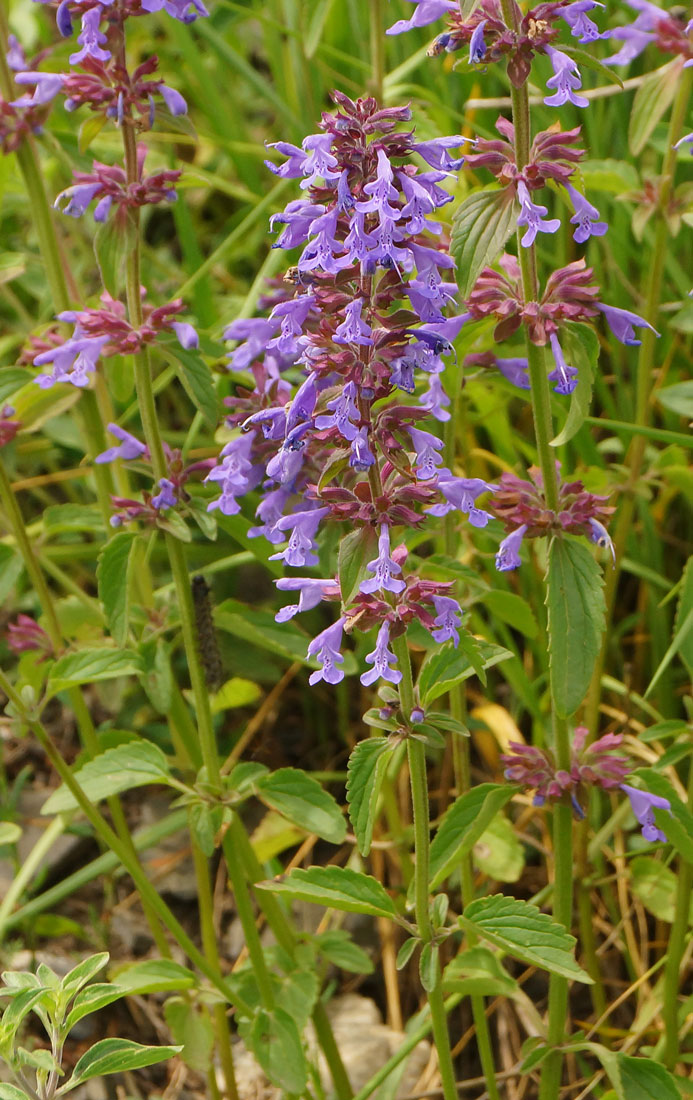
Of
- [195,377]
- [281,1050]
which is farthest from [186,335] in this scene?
[281,1050]

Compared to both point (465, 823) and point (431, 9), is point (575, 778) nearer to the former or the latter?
point (465, 823)

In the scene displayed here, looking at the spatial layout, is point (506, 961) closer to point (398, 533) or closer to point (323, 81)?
point (398, 533)

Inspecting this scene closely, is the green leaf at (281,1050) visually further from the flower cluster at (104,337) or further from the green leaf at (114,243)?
the green leaf at (114,243)

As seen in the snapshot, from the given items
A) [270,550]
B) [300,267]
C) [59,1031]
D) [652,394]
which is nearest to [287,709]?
[270,550]

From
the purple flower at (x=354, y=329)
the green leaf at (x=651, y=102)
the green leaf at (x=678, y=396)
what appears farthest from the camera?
the green leaf at (x=678, y=396)

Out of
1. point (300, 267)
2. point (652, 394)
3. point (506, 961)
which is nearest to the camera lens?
point (300, 267)

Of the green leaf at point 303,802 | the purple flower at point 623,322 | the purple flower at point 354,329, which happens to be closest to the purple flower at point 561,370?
the purple flower at point 623,322
